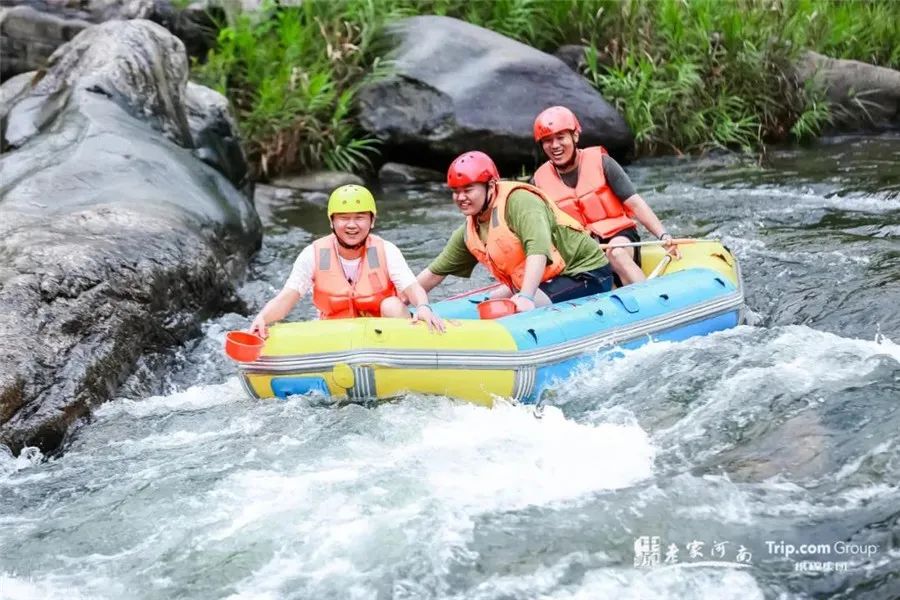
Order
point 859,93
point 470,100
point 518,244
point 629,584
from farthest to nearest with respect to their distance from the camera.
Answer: point 859,93 < point 470,100 < point 518,244 < point 629,584

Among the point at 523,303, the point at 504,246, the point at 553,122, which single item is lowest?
the point at 523,303

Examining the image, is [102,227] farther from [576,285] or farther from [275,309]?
[576,285]

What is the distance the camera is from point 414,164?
10.9 m

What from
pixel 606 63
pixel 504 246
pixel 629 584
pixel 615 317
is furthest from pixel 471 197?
pixel 606 63

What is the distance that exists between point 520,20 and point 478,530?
9090 millimetres

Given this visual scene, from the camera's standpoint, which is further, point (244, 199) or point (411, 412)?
point (244, 199)

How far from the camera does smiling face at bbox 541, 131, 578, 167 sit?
6.32 meters

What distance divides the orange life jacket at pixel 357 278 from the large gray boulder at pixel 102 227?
1.16 meters

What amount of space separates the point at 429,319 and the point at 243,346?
0.86 metres

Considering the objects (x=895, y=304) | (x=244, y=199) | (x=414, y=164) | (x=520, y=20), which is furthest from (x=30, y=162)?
(x=520, y=20)

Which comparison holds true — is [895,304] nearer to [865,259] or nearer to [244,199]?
[865,259]

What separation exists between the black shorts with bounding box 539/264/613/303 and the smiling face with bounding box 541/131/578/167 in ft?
2.83

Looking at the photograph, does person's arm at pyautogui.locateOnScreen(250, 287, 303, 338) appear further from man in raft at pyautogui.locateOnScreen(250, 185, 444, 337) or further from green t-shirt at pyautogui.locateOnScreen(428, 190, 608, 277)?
green t-shirt at pyautogui.locateOnScreen(428, 190, 608, 277)

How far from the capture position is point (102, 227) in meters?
6.21
